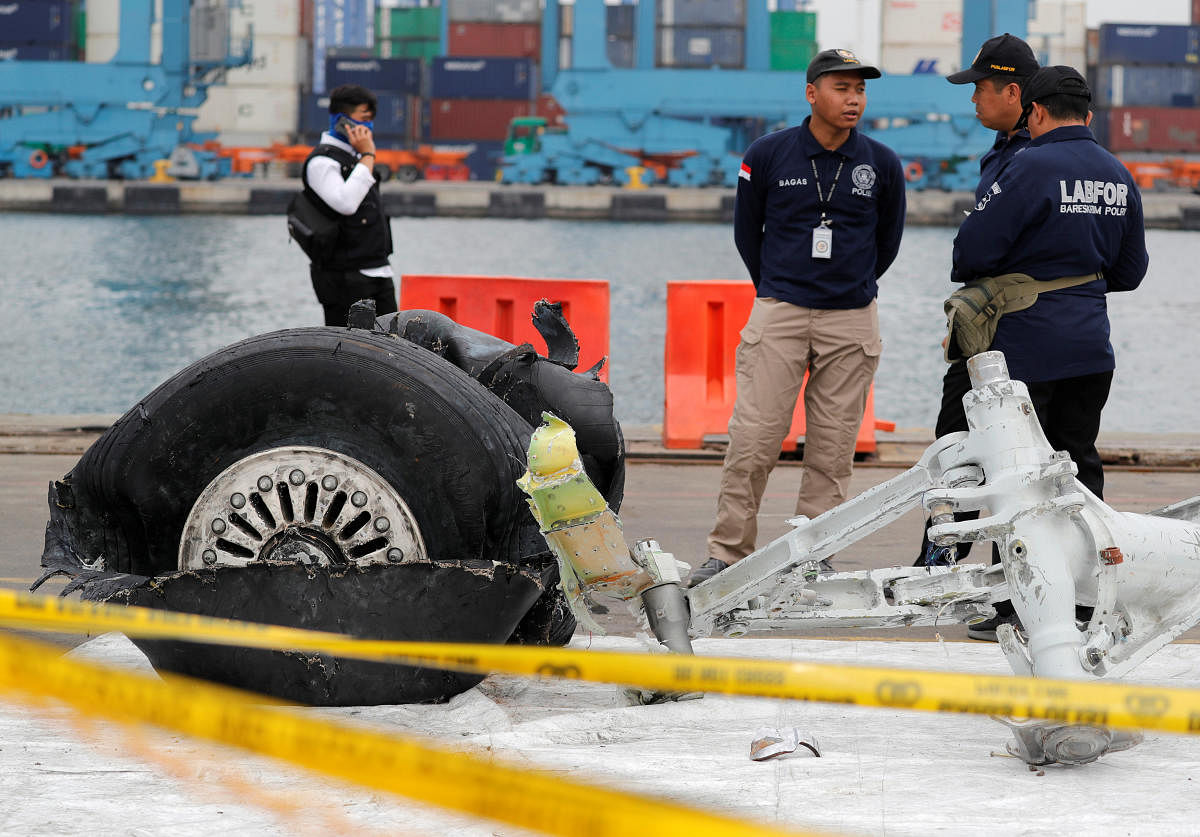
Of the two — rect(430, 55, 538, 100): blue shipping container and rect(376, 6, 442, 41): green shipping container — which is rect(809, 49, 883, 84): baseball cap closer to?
rect(430, 55, 538, 100): blue shipping container

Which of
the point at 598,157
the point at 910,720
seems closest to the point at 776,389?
the point at 910,720

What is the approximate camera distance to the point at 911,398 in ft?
50.5

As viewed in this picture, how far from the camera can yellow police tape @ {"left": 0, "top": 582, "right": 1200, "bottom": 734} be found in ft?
6.25

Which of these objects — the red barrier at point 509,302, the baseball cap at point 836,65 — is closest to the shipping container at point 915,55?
the red barrier at point 509,302

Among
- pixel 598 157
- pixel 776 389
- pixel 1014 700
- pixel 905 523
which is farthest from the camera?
pixel 598 157

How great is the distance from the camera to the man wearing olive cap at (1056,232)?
4711 millimetres

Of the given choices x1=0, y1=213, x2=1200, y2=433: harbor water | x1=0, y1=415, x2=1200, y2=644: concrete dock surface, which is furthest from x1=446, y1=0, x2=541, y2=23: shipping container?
x1=0, y1=415, x2=1200, y2=644: concrete dock surface

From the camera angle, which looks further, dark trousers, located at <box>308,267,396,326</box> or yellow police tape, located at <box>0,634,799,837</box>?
dark trousers, located at <box>308,267,396,326</box>

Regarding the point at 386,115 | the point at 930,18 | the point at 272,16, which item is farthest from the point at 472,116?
the point at 930,18

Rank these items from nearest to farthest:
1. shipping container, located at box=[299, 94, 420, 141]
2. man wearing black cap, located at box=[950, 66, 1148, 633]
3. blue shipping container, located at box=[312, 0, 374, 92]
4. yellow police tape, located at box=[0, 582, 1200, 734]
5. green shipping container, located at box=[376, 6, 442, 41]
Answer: yellow police tape, located at box=[0, 582, 1200, 734] → man wearing black cap, located at box=[950, 66, 1148, 633] → shipping container, located at box=[299, 94, 420, 141] → green shipping container, located at box=[376, 6, 442, 41] → blue shipping container, located at box=[312, 0, 374, 92]

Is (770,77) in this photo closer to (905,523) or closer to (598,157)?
(598,157)

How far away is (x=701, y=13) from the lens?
91312 mm

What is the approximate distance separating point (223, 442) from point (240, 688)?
2.12 ft

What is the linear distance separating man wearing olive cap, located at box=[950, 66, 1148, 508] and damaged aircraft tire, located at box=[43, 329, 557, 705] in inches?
64.9
